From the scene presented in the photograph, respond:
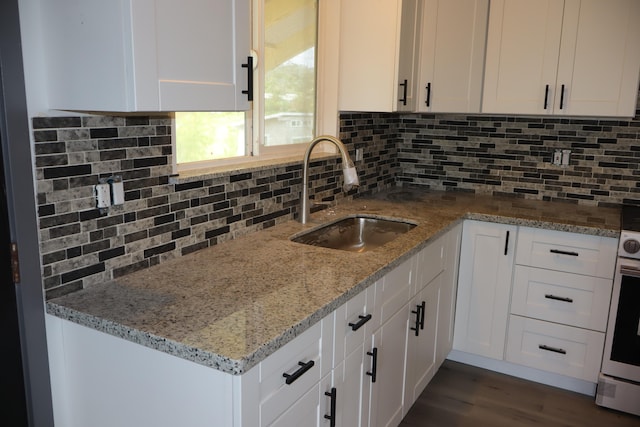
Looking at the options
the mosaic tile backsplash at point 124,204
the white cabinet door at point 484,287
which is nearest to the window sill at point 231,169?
the mosaic tile backsplash at point 124,204

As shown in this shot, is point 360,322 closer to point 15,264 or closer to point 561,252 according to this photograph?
point 15,264

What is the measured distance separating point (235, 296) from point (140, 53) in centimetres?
73

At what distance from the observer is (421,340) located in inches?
97.8

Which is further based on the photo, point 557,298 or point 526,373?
point 526,373

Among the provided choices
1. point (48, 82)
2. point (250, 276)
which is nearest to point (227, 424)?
point (250, 276)

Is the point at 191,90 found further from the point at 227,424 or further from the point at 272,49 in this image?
the point at 272,49

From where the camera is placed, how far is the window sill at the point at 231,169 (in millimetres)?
1886

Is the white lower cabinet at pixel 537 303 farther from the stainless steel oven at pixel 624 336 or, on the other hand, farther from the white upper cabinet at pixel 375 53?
the white upper cabinet at pixel 375 53

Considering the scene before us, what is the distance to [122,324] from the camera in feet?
4.40

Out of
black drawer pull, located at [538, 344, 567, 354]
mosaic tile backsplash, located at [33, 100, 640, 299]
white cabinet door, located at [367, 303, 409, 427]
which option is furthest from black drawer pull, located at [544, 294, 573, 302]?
white cabinet door, located at [367, 303, 409, 427]

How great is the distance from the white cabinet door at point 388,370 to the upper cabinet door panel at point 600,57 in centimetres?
161

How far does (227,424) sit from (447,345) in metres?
2.00

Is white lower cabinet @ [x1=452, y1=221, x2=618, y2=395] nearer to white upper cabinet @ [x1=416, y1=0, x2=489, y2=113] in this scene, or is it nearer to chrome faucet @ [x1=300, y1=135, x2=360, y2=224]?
white upper cabinet @ [x1=416, y1=0, x2=489, y2=113]

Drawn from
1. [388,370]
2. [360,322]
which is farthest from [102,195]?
[388,370]
